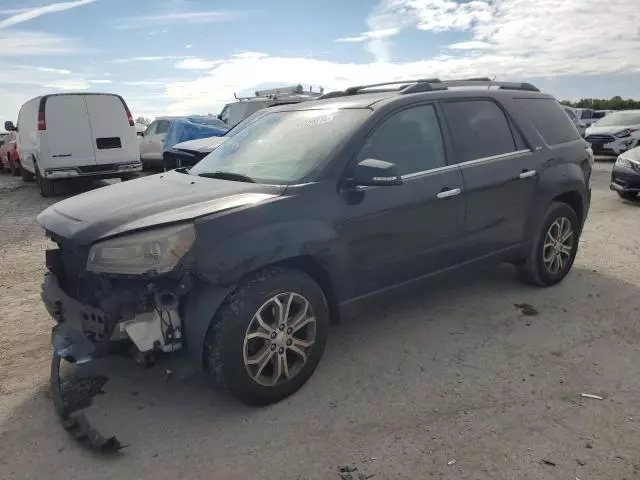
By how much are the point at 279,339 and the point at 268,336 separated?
3.2 inches

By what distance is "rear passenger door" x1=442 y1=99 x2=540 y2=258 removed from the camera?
4.18 meters

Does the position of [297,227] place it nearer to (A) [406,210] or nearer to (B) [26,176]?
(A) [406,210]

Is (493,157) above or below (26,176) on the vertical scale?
above

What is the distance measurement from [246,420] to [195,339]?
55 centimetres

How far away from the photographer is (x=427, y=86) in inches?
166

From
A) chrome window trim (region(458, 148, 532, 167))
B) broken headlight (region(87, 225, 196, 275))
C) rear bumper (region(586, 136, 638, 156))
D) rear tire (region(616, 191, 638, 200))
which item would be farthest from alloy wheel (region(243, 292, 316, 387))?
rear bumper (region(586, 136, 638, 156))

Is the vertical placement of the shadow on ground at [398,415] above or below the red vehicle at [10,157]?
below

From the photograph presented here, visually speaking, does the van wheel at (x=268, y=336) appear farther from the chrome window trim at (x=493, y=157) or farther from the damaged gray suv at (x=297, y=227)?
the chrome window trim at (x=493, y=157)

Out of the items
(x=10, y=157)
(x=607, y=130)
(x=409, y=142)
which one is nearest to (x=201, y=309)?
(x=409, y=142)

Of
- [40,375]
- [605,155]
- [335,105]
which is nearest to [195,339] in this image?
[40,375]

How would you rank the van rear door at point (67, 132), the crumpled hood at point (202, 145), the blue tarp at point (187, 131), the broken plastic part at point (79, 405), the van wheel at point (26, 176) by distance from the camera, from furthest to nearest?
the van wheel at point (26, 176)
the blue tarp at point (187, 131)
the van rear door at point (67, 132)
the crumpled hood at point (202, 145)
the broken plastic part at point (79, 405)

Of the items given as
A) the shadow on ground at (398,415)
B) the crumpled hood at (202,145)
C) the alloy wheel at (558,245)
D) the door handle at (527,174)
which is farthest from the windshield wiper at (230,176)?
the crumpled hood at (202,145)

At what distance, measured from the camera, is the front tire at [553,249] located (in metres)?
Answer: 4.87

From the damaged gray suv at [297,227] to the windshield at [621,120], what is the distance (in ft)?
48.3
